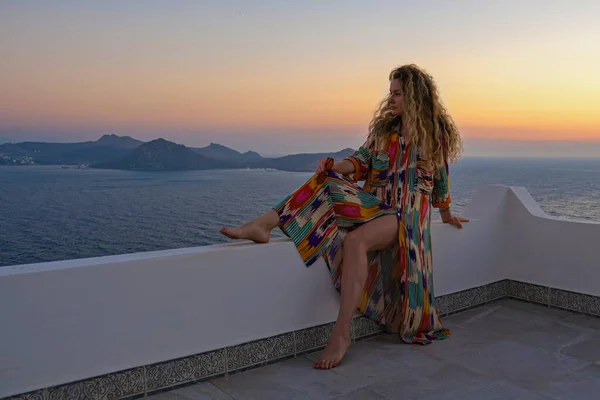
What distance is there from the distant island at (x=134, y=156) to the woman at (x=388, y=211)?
2390 centimetres

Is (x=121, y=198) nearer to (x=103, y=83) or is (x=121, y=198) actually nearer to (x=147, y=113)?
(x=147, y=113)

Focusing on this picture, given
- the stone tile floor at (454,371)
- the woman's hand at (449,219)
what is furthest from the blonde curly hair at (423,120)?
the stone tile floor at (454,371)

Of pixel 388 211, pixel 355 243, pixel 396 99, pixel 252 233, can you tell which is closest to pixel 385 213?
pixel 388 211

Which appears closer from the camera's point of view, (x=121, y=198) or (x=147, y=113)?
(x=147, y=113)

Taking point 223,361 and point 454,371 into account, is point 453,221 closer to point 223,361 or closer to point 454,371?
point 454,371

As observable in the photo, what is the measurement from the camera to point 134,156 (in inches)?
1491

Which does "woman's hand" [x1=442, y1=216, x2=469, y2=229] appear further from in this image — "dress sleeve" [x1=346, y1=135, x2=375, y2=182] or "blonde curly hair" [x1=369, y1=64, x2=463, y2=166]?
"dress sleeve" [x1=346, y1=135, x2=375, y2=182]

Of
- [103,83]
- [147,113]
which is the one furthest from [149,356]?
Result: [147,113]

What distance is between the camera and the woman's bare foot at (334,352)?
7.79ft

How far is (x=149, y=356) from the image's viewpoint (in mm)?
2119

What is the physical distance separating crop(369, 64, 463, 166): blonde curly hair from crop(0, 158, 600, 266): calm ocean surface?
2172 cm

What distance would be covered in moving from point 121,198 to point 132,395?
130 feet

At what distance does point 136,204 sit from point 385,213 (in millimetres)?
37234

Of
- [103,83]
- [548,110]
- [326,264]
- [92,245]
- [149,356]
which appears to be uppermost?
[103,83]
